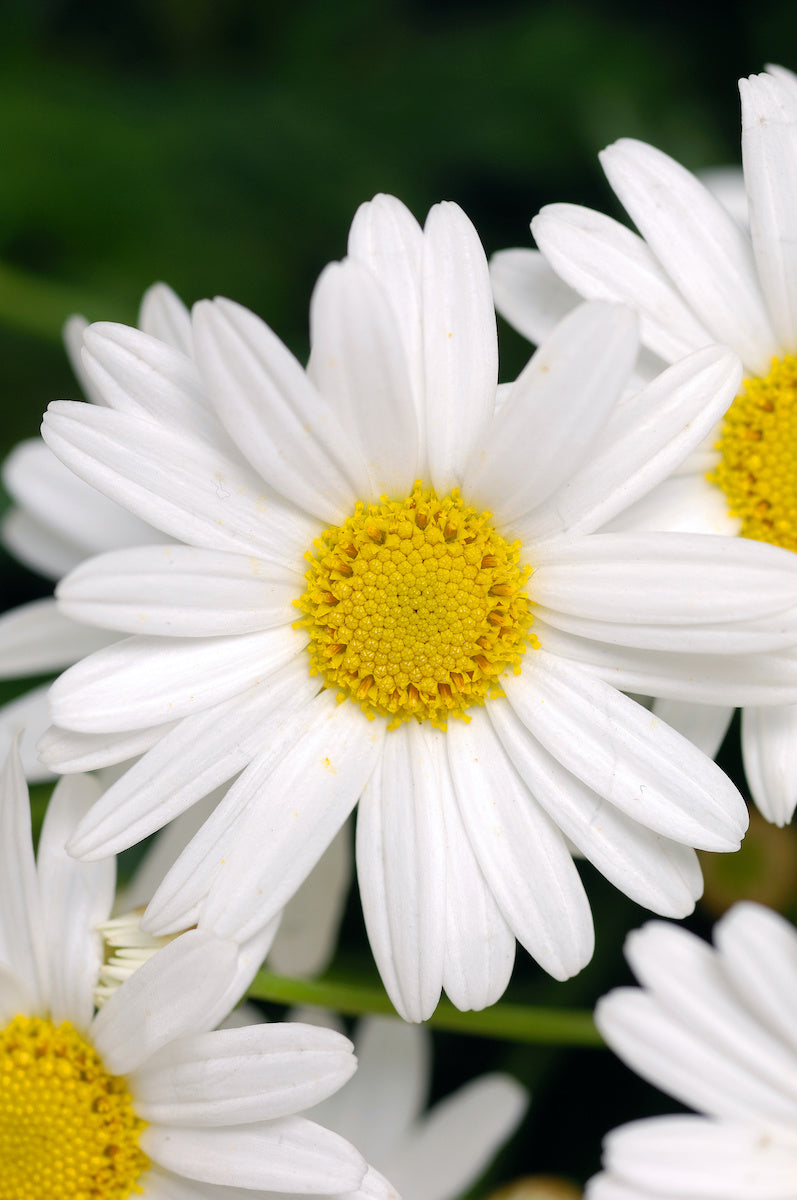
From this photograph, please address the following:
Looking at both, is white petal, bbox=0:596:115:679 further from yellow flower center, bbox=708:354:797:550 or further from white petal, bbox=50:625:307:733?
yellow flower center, bbox=708:354:797:550

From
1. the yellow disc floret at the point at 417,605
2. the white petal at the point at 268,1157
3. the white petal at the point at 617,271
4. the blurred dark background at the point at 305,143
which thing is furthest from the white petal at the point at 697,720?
the blurred dark background at the point at 305,143

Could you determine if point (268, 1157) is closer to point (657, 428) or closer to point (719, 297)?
point (657, 428)

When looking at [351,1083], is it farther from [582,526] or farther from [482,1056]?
[582,526]

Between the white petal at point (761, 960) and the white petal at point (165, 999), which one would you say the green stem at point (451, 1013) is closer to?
the white petal at point (165, 999)

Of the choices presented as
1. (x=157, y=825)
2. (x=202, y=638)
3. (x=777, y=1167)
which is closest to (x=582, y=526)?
(x=202, y=638)

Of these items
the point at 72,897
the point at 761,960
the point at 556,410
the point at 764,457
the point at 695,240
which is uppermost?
the point at 695,240

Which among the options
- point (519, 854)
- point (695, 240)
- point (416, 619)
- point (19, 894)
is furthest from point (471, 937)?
point (695, 240)
